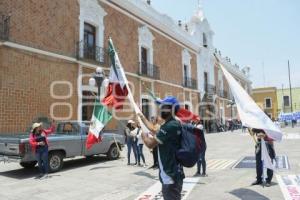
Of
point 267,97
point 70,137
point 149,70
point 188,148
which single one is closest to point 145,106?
point 149,70

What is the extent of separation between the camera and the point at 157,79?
25.5 meters

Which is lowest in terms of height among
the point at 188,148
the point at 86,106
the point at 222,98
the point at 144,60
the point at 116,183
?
the point at 116,183

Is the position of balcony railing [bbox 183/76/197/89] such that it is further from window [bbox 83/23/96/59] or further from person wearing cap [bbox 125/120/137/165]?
person wearing cap [bbox 125/120/137/165]

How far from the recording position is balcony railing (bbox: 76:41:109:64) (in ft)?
59.6

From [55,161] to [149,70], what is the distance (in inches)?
598

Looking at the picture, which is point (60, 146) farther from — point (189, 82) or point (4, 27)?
point (189, 82)

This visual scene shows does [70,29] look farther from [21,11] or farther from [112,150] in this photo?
[112,150]

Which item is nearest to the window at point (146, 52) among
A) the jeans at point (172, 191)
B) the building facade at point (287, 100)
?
the jeans at point (172, 191)

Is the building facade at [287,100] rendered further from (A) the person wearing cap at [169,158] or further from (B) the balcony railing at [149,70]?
(A) the person wearing cap at [169,158]

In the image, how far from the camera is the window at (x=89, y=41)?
61.5ft

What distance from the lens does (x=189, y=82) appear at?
1267 inches

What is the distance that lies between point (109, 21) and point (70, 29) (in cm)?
381

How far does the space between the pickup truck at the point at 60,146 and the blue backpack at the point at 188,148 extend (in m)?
6.80

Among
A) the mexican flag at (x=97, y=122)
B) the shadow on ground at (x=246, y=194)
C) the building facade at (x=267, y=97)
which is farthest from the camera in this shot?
the building facade at (x=267, y=97)
